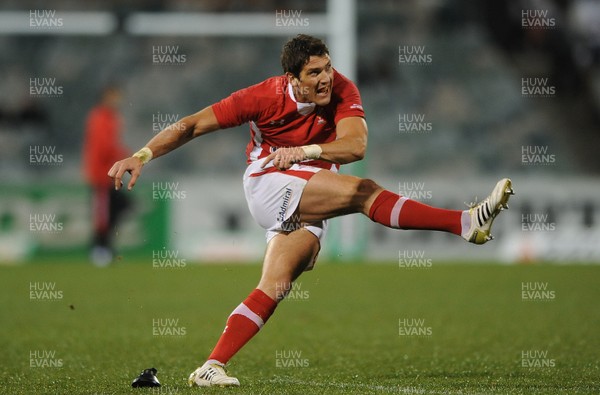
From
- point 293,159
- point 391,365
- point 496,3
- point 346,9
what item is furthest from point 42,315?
point 496,3

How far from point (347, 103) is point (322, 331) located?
10.6ft

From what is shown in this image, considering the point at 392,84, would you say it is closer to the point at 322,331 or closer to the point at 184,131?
the point at 322,331

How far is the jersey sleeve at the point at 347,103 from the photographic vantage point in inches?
226

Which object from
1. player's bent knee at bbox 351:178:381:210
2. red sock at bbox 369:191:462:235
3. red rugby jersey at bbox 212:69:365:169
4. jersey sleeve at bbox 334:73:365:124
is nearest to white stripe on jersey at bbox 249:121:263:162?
red rugby jersey at bbox 212:69:365:169

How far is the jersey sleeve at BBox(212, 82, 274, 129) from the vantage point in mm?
5730

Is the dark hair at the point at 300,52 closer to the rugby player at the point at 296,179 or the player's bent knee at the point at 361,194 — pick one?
the rugby player at the point at 296,179

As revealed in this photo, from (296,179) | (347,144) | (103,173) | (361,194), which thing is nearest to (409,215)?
(361,194)

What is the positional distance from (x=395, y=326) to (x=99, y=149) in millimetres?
7922

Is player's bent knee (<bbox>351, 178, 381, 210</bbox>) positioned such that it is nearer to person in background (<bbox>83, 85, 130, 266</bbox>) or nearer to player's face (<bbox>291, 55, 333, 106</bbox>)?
player's face (<bbox>291, 55, 333, 106</bbox>)

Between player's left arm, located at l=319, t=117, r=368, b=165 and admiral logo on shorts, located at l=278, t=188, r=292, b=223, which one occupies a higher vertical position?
player's left arm, located at l=319, t=117, r=368, b=165

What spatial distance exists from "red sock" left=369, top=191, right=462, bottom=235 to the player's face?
0.66 metres

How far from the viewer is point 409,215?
5516 mm

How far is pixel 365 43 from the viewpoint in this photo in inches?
915

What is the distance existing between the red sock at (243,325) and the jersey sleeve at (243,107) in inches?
37.3
